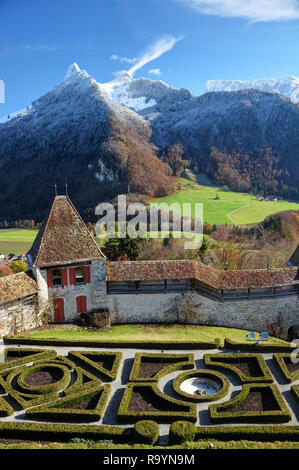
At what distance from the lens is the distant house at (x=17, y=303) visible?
1041 inches

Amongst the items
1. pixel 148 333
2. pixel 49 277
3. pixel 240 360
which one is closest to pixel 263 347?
pixel 240 360

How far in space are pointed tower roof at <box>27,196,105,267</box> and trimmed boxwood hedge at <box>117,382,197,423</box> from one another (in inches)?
491

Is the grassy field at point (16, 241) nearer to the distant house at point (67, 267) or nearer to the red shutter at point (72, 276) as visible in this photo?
the distant house at point (67, 267)

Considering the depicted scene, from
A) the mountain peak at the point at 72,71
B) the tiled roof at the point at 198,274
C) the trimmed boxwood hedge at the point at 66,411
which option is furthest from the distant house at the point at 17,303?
the mountain peak at the point at 72,71

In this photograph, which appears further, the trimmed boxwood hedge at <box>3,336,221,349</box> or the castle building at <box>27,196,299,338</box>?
the castle building at <box>27,196,299,338</box>

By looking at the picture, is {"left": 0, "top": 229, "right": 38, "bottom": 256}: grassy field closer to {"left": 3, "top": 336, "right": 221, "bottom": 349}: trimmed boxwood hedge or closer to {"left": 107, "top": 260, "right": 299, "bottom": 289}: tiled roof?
{"left": 107, "top": 260, "right": 299, "bottom": 289}: tiled roof

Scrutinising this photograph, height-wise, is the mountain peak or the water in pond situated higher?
the mountain peak

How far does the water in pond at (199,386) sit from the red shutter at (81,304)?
11.8 meters

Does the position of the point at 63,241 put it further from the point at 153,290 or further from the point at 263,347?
the point at 263,347

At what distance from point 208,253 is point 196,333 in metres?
18.7

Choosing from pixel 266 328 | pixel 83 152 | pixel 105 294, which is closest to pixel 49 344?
pixel 105 294

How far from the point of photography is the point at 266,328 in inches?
1219

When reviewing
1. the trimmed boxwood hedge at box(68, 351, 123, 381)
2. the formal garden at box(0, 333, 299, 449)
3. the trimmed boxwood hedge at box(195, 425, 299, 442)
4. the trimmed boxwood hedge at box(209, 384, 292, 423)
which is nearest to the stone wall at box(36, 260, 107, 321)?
the formal garden at box(0, 333, 299, 449)

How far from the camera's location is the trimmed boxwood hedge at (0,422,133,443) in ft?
53.5
